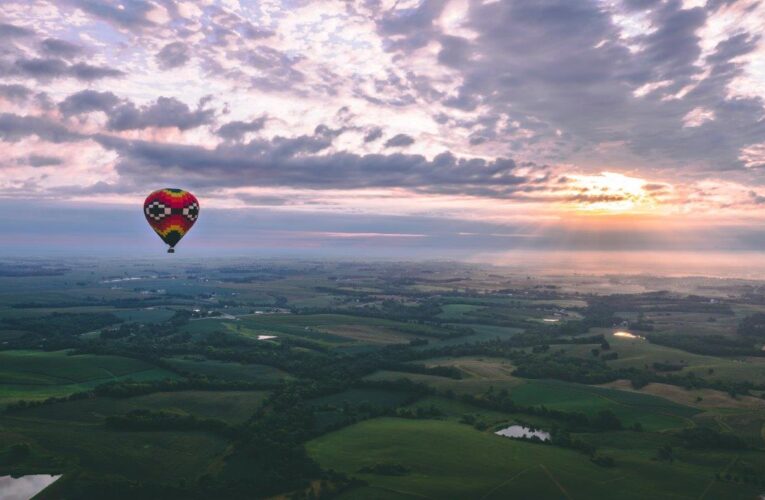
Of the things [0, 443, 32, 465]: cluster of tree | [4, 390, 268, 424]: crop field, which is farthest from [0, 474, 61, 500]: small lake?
[4, 390, 268, 424]: crop field

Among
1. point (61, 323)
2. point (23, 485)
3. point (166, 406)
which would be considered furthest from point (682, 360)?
point (61, 323)

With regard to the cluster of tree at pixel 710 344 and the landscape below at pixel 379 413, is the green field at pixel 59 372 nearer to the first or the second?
the landscape below at pixel 379 413

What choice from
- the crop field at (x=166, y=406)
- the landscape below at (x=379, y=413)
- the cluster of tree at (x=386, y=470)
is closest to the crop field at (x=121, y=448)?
the landscape below at (x=379, y=413)

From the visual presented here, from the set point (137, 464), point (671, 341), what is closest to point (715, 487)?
point (137, 464)

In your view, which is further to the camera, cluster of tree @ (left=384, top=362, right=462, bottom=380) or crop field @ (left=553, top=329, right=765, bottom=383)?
cluster of tree @ (left=384, top=362, right=462, bottom=380)

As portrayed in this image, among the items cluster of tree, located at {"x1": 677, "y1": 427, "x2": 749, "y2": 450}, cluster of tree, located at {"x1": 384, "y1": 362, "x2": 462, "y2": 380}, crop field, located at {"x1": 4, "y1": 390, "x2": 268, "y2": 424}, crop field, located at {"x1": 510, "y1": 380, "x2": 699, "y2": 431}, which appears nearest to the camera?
cluster of tree, located at {"x1": 677, "y1": 427, "x2": 749, "y2": 450}

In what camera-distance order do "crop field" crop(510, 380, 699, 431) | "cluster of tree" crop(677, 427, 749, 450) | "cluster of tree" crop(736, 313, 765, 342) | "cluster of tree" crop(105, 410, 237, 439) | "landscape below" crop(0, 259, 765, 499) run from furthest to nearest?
"cluster of tree" crop(736, 313, 765, 342) → "crop field" crop(510, 380, 699, 431) → "cluster of tree" crop(105, 410, 237, 439) → "cluster of tree" crop(677, 427, 749, 450) → "landscape below" crop(0, 259, 765, 499)

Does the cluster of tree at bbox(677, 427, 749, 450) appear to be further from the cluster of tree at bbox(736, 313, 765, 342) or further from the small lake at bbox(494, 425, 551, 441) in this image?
the cluster of tree at bbox(736, 313, 765, 342)

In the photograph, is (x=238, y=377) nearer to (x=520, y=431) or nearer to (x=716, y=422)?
(x=520, y=431)
